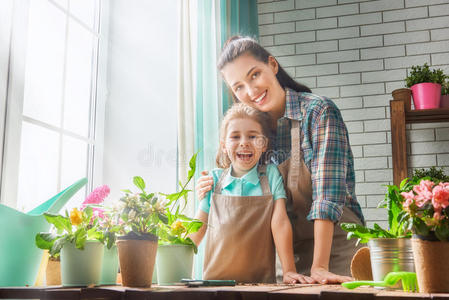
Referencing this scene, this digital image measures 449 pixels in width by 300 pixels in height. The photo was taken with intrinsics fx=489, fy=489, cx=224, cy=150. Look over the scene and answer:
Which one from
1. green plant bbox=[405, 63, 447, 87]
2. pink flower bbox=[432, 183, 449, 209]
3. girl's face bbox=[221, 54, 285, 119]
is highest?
green plant bbox=[405, 63, 447, 87]

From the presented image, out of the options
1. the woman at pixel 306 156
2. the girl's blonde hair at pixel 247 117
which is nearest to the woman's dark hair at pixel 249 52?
the woman at pixel 306 156

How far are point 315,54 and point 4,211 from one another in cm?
221

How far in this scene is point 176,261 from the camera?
1052 mm

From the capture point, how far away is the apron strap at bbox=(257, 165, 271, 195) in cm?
151

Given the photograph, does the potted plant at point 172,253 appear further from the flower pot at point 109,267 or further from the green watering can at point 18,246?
the green watering can at point 18,246

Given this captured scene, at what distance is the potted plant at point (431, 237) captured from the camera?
81 centimetres

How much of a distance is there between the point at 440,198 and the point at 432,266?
11cm

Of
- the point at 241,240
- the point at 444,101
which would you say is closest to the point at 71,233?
the point at 241,240

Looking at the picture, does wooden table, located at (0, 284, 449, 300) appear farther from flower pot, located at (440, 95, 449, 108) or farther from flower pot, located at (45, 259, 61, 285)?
flower pot, located at (440, 95, 449, 108)

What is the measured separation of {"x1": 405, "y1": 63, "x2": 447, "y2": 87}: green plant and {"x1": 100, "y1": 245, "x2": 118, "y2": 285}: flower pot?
6.28ft

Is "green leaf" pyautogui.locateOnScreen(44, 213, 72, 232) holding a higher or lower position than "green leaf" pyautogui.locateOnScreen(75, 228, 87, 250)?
higher

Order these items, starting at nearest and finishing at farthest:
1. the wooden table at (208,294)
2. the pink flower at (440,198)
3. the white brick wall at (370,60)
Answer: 1. the wooden table at (208,294)
2. the pink flower at (440,198)
3. the white brick wall at (370,60)

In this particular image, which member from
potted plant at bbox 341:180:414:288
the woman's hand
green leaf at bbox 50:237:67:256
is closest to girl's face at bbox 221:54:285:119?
the woman's hand

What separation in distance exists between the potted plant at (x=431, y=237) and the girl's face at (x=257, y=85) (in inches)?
40.8
